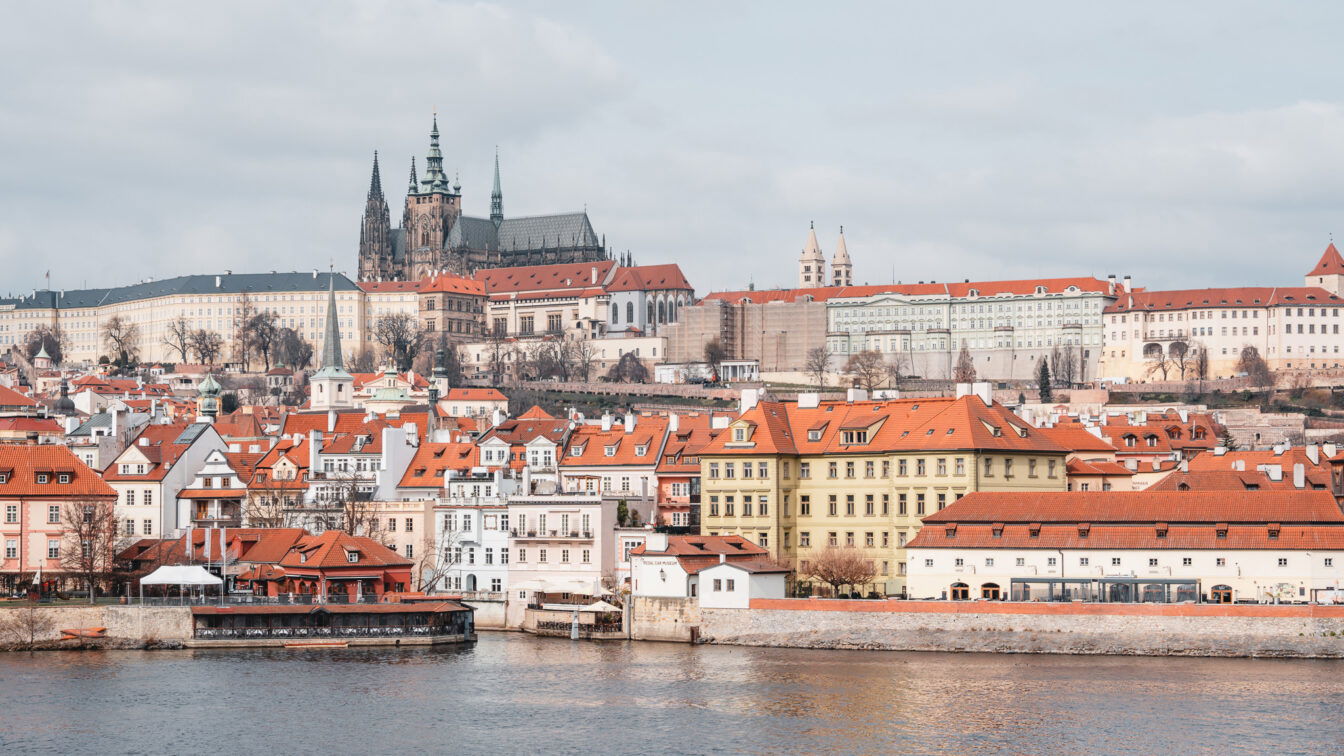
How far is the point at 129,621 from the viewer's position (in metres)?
66.0

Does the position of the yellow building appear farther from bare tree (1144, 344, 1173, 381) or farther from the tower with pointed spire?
bare tree (1144, 344, 1173, 381)

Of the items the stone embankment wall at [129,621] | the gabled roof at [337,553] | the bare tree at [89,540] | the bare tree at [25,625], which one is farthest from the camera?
the bare tree at [89,540]

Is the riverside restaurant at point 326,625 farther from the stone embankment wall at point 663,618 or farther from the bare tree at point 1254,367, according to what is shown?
the bare tree at point 1254,367

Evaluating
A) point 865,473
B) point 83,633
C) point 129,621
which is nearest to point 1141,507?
point 865,473

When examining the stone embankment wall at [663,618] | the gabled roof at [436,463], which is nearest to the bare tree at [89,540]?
the gabled roof at [436,463]

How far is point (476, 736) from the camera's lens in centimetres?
4953

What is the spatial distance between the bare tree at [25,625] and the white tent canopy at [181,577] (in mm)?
3098

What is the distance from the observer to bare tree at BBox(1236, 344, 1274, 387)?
183 m

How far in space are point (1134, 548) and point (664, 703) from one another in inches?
705

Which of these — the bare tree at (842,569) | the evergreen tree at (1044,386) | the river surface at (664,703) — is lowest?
the river surface at (664,703)

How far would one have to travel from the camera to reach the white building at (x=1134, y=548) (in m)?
62.7

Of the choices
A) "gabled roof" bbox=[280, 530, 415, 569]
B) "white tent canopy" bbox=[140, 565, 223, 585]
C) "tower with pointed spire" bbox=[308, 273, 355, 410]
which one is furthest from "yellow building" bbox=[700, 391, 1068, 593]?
"tower with pointed spire" bbox=[308, 273, 355, 410]

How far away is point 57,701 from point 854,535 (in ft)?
95.3

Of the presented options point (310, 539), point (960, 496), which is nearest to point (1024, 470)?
point (960, 496)
